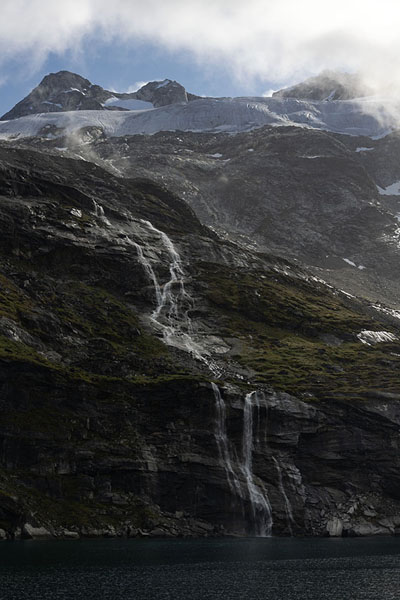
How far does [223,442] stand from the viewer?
116625mm

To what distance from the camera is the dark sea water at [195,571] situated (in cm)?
6388

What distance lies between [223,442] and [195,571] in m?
43.0

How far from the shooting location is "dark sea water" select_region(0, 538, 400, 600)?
210 feet

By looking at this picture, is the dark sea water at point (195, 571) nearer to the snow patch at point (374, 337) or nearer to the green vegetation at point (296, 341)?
the green vegetation at point (296, 341)

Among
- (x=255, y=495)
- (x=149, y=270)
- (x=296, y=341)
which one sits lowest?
(x=255, y=495)

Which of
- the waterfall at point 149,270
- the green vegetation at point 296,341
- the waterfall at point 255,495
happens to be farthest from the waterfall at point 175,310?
the waterfall at point 255,495

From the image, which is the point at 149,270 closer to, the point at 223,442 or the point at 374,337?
the point at 374,337

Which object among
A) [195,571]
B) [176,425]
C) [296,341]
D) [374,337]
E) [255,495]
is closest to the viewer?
[195,571]

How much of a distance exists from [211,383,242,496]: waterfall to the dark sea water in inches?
584

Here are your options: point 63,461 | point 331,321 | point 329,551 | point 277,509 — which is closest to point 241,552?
point 329,551

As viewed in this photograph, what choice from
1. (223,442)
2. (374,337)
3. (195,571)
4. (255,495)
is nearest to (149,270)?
(374,337)

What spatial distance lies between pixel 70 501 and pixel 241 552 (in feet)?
85.5

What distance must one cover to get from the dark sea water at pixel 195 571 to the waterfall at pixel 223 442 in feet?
48.7

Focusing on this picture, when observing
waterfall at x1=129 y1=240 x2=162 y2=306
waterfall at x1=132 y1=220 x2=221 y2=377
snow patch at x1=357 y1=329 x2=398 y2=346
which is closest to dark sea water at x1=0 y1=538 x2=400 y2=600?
waterfall at x1=132 y1=220 x2=221 y2=377
